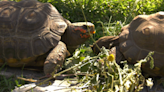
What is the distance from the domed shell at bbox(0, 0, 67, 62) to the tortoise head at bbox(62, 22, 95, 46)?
0.20 m

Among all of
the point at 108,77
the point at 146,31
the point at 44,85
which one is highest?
the point at 146,31

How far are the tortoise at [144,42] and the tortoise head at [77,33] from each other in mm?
504

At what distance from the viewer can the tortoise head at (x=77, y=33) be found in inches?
118

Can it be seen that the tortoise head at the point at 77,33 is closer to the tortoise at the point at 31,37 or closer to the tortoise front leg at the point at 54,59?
the tortoise at the point at 31,37

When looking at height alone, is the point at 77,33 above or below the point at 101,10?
below

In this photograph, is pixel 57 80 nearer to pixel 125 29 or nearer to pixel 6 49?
pixel 6 49

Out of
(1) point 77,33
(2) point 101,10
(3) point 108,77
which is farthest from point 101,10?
(3) point 108,77

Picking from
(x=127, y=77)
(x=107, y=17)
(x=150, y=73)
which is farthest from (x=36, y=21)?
(x=107, y=17)

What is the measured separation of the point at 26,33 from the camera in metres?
2.73

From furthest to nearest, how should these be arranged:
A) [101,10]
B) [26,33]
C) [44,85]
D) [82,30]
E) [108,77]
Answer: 1. [101,10]
2. [82,30]
3. [26,33]
4. [44,85]
5. [108,77]

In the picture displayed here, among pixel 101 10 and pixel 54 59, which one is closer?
pixel 54 59

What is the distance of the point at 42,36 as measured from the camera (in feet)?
8.91

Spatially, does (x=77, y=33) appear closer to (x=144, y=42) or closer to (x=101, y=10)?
(x=144, y=42)

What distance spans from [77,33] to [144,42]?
1.06 metres
